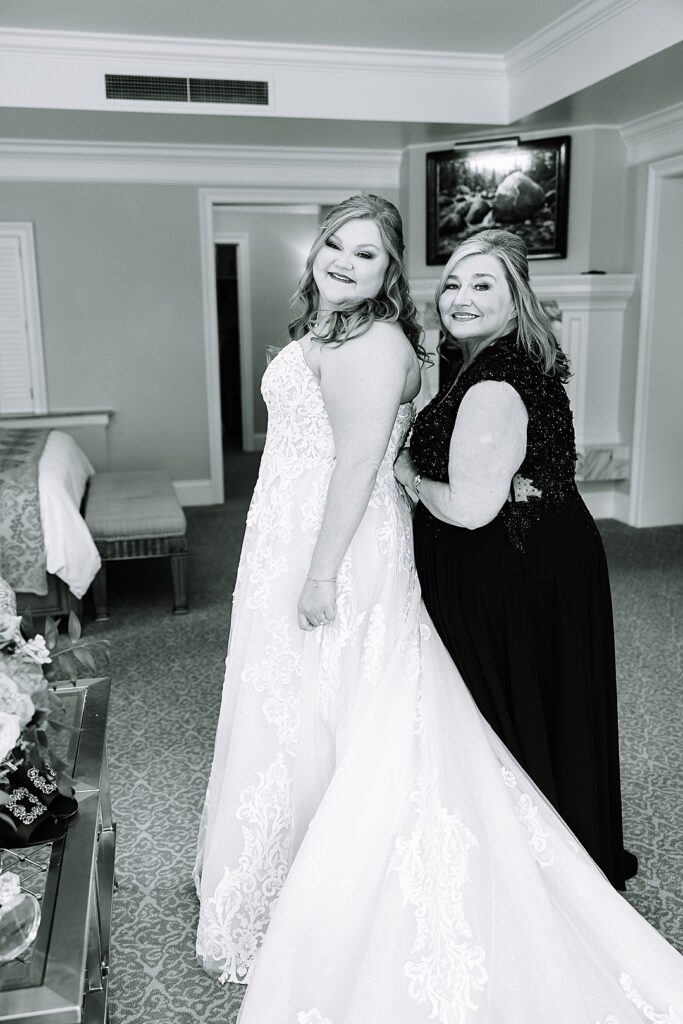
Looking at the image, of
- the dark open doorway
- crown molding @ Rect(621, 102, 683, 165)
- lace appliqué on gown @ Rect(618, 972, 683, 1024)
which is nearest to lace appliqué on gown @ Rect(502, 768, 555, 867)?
lace appliqué on gown @ Rect(618, 972, 683, 1024)

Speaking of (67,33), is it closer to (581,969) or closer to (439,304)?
(439,304)

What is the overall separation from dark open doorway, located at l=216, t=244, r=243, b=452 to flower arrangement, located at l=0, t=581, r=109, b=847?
8403 millimetres

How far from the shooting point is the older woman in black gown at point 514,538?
1.80 metres

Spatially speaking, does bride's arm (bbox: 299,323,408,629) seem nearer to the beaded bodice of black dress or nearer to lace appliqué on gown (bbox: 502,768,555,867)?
the beaded bodice of black dress

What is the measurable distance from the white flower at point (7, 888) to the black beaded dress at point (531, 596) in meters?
0.97

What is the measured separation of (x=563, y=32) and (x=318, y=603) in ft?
13.5

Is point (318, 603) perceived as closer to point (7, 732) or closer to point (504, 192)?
point (7, 732)

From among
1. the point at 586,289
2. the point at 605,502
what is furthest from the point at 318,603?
the point at 605,502

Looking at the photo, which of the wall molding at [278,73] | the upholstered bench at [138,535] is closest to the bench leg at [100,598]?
the upholstered bench at [138,535]

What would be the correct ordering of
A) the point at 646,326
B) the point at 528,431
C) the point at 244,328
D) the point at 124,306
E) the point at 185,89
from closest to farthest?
the point at 528,431
the point at 185,89
the point at 646,326
the point at 124,306
the point at 244,328

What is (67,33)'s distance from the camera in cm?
480

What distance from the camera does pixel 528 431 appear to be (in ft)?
6.04

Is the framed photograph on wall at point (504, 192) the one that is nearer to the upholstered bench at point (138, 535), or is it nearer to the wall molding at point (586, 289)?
the wall molding at point (586, 289)

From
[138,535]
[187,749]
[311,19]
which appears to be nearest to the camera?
[187,749]
